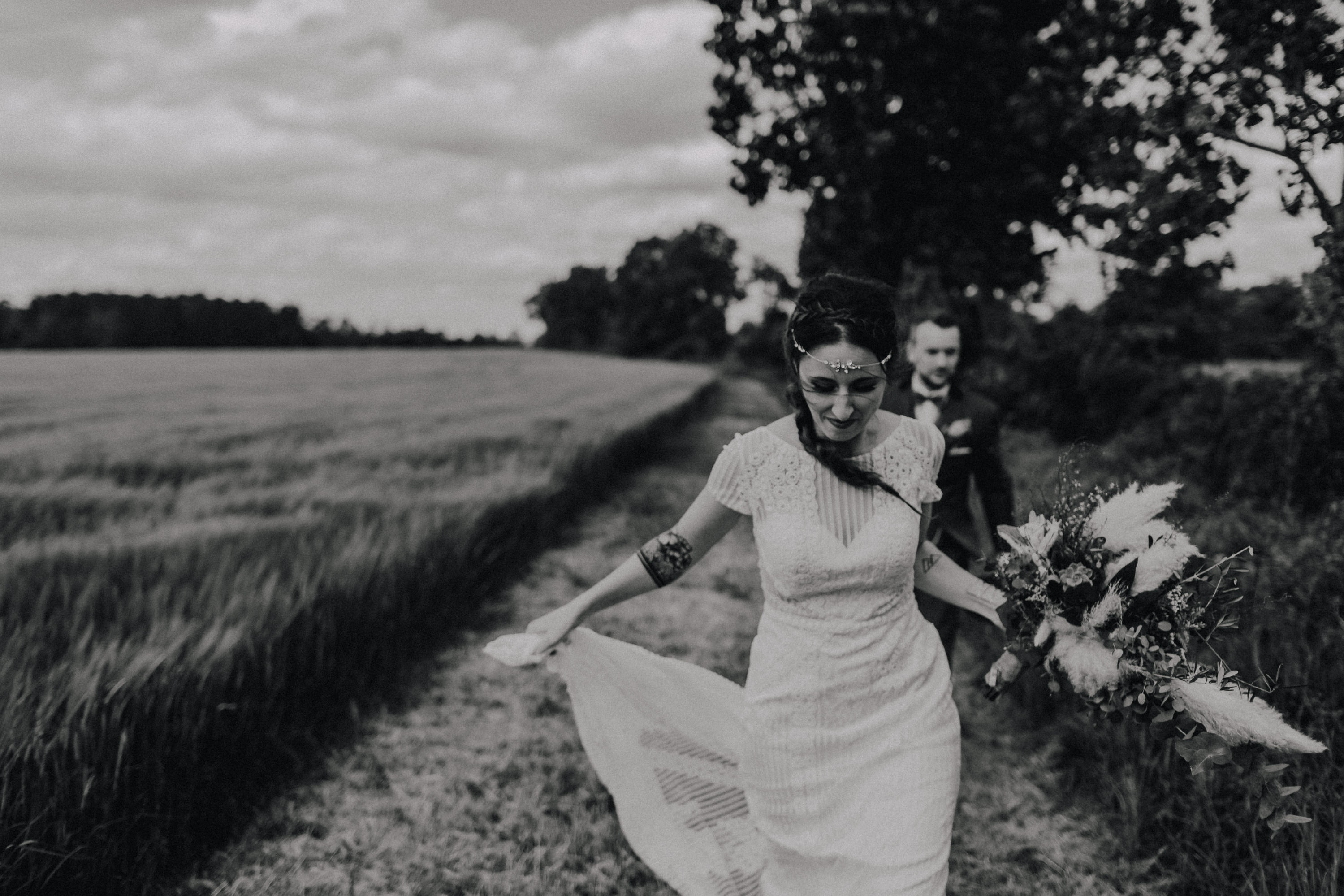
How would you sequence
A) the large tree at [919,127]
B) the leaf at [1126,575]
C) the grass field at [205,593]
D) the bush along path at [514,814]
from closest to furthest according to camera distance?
the leaf at [1126,575], the grass field at [205,593], the bush along path at [514,814], the large tree at [919,127]

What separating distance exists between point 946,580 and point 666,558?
0.91 meters

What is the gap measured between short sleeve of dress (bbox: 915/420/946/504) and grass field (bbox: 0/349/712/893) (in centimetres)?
282

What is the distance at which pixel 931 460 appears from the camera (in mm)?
2900

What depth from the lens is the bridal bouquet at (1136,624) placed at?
2105 mm

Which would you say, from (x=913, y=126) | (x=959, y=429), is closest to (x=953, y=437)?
(x=959, y=429)

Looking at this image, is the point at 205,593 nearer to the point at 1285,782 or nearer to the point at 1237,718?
the point at 1237,718

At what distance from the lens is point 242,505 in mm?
6887

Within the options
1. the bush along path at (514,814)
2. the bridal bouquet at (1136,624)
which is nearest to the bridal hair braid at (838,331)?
the bridal bouquet at (1136,624)

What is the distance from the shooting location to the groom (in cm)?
436

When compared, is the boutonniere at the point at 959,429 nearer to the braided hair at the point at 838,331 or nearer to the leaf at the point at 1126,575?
the braided hair at the point at 838,331

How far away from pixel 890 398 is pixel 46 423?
1255cm

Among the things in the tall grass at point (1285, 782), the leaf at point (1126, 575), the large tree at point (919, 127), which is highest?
the large tree at point (919, 127)

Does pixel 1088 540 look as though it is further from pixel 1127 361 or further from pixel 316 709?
pixel 1127 361

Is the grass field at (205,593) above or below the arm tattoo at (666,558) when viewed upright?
below
